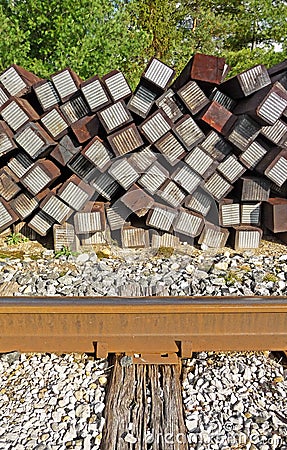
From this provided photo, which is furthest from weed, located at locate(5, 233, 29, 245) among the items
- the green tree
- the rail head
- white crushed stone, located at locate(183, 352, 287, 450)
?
the green tree

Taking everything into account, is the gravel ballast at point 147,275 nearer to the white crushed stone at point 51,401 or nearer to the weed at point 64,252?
the weed at point 64,252

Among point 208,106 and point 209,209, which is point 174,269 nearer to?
point 209,209

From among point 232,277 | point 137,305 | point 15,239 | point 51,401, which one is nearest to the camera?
point 51,401

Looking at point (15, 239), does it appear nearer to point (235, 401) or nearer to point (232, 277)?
point (232, 277)

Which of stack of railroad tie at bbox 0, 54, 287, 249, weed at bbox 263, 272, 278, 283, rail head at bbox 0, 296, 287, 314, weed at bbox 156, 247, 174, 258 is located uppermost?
stack of railroad tie at bbox 0, 54, 287, 249

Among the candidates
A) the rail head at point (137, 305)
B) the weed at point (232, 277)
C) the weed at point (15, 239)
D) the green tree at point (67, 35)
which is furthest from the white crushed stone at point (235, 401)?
the green tree at point (67, 35)

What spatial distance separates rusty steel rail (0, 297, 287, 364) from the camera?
2.73m

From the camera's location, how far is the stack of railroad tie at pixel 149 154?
4500 millimetres

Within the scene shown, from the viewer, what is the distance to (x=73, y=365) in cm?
262

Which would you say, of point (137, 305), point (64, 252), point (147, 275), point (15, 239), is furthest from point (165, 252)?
point (137, 305)

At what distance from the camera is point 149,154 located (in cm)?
468

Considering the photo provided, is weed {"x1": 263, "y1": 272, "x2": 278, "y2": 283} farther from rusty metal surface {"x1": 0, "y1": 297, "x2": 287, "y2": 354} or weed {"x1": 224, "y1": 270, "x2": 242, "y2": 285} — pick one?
rusty metal surface {"x1": 0, "y1": 297, "x2": 287, "y2": 354}

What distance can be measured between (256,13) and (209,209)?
13265 millimetres

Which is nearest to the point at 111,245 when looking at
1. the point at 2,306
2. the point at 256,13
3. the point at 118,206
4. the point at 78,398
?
the point at 118,206
